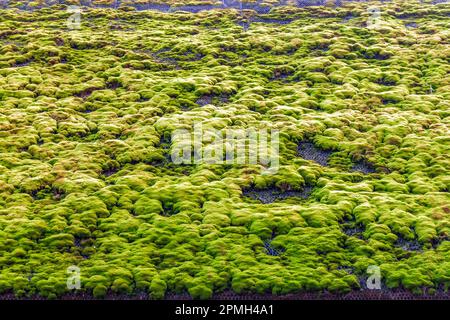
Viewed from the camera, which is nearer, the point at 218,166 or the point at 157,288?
the point at 157,288

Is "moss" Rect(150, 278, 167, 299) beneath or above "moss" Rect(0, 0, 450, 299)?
beneath

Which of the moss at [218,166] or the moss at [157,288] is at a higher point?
the moss at [218,166]

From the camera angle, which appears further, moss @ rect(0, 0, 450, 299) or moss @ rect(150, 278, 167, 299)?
moss @ rect(0, 0, 450, 299)

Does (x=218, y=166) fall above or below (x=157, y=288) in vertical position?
above

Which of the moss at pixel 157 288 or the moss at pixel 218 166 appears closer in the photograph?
the moss at pixel 157 288

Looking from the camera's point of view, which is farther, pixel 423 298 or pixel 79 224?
pixel 79 224

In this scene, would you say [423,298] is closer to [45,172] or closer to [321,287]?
[321,287]

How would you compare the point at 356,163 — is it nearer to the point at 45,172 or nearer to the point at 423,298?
the point at 423,298
